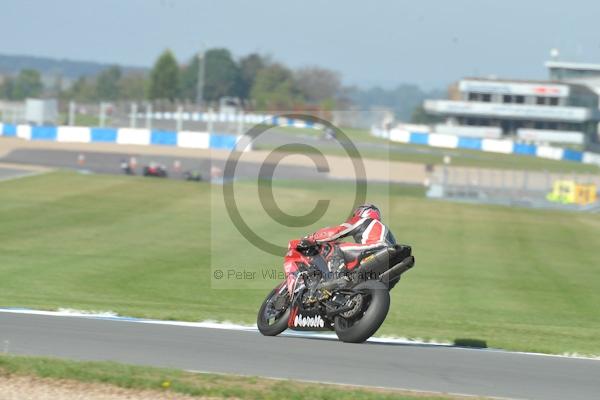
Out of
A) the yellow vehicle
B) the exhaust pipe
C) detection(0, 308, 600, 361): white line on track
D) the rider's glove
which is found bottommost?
the yellow vehicle

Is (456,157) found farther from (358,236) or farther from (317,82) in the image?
(317,82)

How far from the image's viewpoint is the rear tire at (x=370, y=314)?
10.5m

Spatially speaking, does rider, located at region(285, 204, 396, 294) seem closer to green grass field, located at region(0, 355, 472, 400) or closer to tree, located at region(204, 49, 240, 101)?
green grass field, located at region(0, 355, 472, 400)

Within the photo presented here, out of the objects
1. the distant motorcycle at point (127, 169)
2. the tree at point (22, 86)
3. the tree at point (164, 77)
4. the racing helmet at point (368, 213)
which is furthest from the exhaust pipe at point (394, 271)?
the tree at point (22, 86)

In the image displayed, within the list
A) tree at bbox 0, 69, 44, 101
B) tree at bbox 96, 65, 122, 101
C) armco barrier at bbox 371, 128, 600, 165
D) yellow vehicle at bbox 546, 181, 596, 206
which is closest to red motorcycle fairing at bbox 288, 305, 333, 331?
yellow vehicle at bbox 546, 181, 596, 206

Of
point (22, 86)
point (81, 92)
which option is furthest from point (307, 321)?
point (22, 86)

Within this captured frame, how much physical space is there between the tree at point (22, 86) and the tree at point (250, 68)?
3392 centimetres

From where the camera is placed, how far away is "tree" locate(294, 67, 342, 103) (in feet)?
557

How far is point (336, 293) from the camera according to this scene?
1097 cm

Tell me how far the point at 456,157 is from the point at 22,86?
382 ft

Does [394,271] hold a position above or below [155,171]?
above

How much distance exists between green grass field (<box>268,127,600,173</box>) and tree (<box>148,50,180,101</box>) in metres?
62.3

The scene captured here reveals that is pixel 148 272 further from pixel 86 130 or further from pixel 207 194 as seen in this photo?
pixel 86 130

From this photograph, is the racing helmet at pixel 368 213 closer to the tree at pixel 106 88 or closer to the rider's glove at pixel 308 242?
the rider's glove at pixel 308 242
